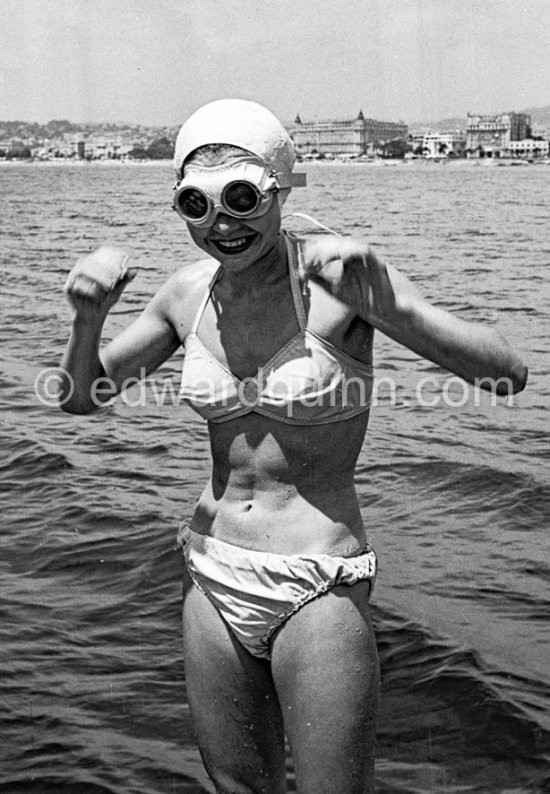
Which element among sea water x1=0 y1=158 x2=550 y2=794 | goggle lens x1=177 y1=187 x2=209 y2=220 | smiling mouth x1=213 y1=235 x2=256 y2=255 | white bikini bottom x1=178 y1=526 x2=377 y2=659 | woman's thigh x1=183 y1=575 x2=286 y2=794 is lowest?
sea water x1=0 y1=158 x2=550 y2=794

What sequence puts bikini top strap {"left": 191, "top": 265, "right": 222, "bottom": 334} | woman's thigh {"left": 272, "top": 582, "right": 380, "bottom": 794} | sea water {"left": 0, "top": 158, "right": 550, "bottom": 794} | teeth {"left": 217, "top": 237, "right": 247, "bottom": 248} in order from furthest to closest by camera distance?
sea water {"left": 0, "top": 158, "right": 550, "bottom": 794}
bikini top strap {"left": 191, "top": 265, "right": 222, "bottom": 334}
teeth {"left": 217, "top": 237, "right": 247, "bottom": 248}
woman's thigh {"left": 272, "top": 582, "right": 380, "bottom": 794}

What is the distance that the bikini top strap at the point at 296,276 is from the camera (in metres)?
3.13

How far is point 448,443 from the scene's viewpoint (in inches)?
460

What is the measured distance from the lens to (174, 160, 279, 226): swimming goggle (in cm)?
300

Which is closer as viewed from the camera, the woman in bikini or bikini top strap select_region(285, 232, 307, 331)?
the woman in bikini

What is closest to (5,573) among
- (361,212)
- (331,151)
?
(361,212)

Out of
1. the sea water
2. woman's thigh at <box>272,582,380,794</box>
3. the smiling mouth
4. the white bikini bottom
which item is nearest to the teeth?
the smiling mouth

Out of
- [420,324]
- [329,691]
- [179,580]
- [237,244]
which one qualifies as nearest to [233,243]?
[237,244]

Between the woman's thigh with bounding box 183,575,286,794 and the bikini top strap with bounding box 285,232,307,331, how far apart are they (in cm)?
82

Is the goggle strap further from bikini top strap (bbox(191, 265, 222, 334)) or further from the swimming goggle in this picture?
bikini top strap (bbox(191, 265, 222, 334))

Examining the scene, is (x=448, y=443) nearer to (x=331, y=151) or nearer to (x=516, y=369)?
(x=516, y=369)

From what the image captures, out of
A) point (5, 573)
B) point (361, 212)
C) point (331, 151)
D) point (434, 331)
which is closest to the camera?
point (434, 331)

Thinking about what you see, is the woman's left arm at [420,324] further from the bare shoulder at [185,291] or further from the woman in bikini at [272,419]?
the bare shoulder at [185,291]

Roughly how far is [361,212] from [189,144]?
1818 inches
